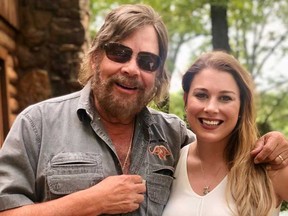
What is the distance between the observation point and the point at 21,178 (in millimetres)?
2016

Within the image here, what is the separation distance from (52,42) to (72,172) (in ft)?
12.4

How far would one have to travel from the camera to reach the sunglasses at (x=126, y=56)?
7.28 ft

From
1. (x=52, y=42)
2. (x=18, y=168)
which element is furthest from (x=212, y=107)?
(x=52, y=42)

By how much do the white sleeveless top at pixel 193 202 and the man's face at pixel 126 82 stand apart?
1.32 feet

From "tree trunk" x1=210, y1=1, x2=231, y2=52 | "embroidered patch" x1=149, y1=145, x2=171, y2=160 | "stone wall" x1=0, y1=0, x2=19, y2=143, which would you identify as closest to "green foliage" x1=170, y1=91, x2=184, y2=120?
"tree trunk" x1=210, y1=1, x2=231, y2=52

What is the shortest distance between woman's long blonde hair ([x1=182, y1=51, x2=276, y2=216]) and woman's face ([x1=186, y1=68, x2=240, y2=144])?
48mm

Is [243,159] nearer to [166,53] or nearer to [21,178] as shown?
[166,53]

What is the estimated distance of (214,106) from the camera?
7.28 ft

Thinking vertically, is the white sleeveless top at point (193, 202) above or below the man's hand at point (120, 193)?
below

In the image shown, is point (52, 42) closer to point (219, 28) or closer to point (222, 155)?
point (219, 28)

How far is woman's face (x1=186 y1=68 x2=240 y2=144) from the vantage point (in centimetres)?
223

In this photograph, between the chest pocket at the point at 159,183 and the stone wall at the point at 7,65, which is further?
the stone wall at the point at 7,65

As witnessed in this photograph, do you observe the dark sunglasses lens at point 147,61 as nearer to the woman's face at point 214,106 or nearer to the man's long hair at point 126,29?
the man's long hair at point 126,29

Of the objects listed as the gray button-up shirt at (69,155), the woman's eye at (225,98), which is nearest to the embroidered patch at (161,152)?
the gray button-up shirt at (69,155)
